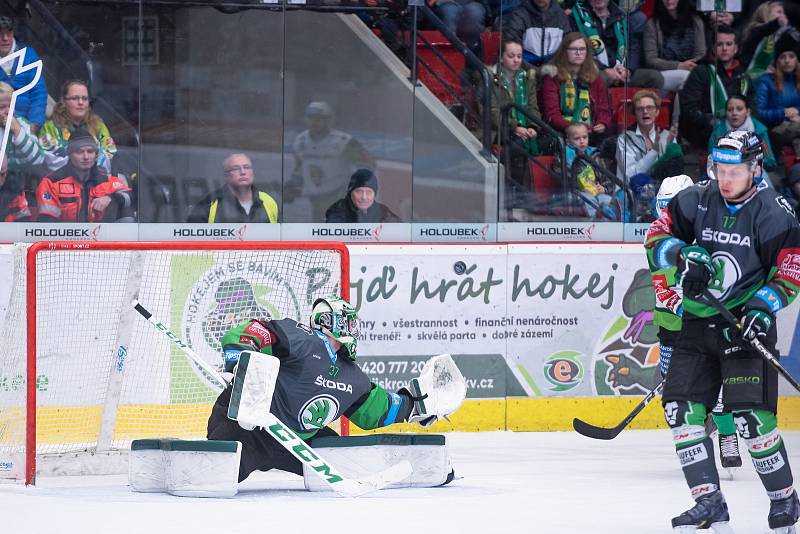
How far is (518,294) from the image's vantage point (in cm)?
722

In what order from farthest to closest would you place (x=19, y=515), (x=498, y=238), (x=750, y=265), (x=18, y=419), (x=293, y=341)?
(x=498, y=238)
(x=18, y=419)
(x=293, y=341)
(x=19, y=515)
(x=750, y=265)

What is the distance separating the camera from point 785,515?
162 inches

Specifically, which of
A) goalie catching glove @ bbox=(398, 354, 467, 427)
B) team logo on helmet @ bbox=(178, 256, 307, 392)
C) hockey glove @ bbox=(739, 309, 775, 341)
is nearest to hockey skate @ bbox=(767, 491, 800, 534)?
hockey glove @ bbox=(739, 309, 775, 341)

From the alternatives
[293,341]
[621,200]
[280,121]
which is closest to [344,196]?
[280,121]

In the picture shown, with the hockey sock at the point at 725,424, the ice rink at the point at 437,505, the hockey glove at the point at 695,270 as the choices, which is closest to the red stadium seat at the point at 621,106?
the ice rink at the point at 437,505

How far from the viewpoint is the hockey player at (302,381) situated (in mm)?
5006

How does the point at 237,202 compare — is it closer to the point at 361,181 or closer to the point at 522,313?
the point at 361,181

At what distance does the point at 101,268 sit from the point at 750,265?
2959 mm

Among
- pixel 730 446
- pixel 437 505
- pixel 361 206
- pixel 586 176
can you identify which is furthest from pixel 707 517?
pixel 586 176

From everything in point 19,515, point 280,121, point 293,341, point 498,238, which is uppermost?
point 280,121

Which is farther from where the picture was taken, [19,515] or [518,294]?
[518,294]

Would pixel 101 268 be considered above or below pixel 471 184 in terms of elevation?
below

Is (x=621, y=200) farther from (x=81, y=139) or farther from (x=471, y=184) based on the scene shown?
(x=81, y=139)

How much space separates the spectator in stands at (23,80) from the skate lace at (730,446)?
11.8ft
